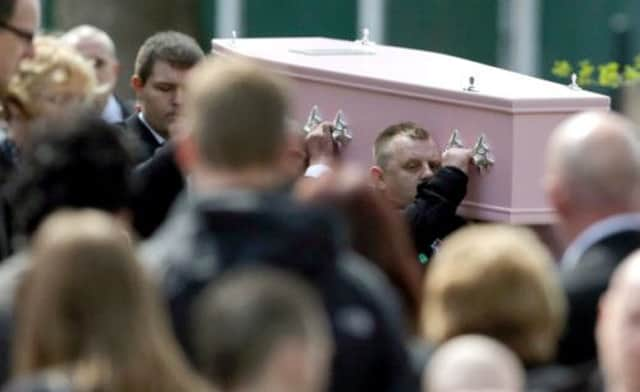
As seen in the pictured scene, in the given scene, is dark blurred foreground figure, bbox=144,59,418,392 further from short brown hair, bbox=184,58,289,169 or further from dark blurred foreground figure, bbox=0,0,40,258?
dark blurred foreground figure, bbox=0,0,40,258

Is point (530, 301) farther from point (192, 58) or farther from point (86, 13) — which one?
point (86, 13)

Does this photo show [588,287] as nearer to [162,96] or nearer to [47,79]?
[47,79]

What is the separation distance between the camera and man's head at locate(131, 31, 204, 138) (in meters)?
8.45

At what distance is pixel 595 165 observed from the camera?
219 inches

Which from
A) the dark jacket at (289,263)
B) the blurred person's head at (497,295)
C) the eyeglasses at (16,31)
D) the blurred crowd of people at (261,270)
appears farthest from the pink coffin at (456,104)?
the dark jacket at (289,263)

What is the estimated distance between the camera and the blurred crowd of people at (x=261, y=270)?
13.0ft

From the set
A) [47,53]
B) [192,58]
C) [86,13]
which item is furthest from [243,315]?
[86,13]

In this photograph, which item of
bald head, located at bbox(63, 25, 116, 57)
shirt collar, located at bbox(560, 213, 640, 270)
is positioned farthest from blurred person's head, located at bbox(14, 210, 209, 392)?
bald head, located at bbox(63, 25, 116, 57)

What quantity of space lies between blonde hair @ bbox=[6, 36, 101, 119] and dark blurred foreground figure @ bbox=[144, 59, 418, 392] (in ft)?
4.31

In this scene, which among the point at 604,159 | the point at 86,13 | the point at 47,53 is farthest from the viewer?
the point at 86,13

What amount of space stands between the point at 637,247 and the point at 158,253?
4.76 feet

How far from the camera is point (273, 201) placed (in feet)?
14.9

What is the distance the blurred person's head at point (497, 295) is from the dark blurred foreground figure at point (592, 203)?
1.83 feet

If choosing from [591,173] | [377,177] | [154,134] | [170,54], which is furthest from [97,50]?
[591,173]
